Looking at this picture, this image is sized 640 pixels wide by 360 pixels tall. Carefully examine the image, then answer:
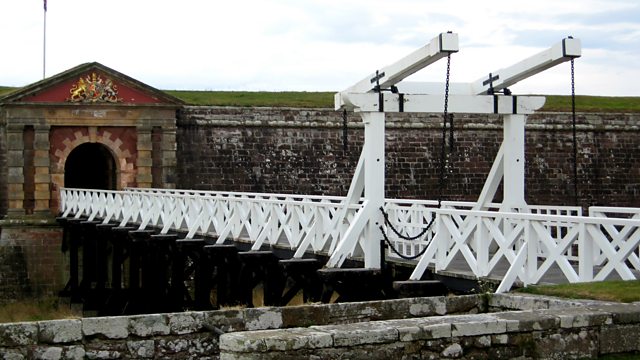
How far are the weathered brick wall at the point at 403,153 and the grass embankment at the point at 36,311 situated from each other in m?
4.26

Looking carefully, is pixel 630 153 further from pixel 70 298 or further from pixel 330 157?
pixel 70 298

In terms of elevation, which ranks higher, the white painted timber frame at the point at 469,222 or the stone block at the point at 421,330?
the white painted timber frame at the point at 469,222

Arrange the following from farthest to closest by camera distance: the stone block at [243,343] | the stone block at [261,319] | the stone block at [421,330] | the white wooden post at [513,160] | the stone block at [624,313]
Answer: the white wooden post at [513,160] < the stone block at [261,319] < the stone block at [624,313] < the stone block at [421,330] < the stone block at [243,343]

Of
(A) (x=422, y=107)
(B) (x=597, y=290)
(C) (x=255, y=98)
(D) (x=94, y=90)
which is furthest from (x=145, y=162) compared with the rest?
(B) (x=597, y=290)

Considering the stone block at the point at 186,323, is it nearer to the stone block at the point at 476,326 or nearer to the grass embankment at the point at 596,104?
the stone block at the point at 476,326

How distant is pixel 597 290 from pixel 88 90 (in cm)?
1816

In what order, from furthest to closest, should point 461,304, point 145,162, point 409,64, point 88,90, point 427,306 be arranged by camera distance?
point 145,162 < point 88,90 < point 409,64 < point 461,304 < point 427,306

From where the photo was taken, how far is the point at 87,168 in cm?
2869

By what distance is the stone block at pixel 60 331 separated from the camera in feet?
22.1

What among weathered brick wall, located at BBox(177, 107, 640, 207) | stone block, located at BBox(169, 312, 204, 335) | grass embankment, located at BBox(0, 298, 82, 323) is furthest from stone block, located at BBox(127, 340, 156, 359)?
weathered brick wall, located at BBox(177, 107, 640, 207)

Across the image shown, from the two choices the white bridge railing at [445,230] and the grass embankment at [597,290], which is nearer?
the grass embankment at [597,290]

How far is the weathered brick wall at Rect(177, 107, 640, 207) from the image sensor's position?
86.8ft

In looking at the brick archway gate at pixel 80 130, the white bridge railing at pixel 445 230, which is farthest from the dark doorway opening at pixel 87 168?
the white bridge railing at pixel 445 230

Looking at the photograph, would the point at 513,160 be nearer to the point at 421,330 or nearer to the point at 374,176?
the point at 374,176
